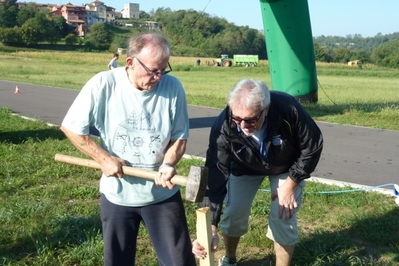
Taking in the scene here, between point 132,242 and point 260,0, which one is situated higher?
point 260,0

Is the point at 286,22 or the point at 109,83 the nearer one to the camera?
the point at 109,83

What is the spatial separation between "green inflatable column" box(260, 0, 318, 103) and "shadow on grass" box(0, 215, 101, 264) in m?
A: 9.57

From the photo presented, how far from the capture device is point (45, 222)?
4.86m

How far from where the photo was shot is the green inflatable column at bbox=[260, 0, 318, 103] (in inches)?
515

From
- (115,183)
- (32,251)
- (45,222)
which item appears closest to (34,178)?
(45,222)

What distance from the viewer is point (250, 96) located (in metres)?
3.13

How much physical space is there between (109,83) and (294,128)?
1.32 metres

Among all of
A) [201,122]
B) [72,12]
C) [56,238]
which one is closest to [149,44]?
[56,238]

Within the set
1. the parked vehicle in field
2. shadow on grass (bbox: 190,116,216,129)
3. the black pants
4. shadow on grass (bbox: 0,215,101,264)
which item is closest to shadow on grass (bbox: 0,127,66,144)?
shadow on grass (bbox: 190,116,216,129)

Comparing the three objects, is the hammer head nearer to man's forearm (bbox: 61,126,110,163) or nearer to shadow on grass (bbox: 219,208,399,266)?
man's forearm (bbox: 61,126,110,163)

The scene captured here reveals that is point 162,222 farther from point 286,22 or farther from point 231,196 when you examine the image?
point 286,22

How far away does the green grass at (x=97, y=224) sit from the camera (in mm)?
4242

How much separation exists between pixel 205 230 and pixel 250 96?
33.6 inches

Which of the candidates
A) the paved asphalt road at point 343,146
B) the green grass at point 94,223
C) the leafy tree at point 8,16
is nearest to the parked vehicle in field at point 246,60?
the paved asphalt road at point 343,146
